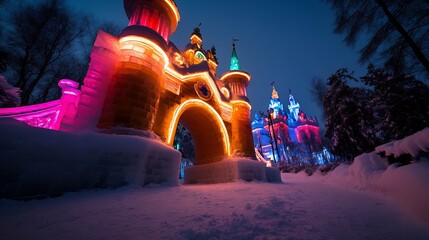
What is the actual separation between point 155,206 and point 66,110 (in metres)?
5.76

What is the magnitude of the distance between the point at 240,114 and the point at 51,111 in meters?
A: 10.1

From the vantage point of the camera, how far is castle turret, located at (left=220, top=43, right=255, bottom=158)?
473 inches

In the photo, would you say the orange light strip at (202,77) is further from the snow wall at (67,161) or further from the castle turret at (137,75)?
the snow wall at (67,161)

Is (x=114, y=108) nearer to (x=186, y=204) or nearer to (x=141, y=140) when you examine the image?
(x=141, y=140)

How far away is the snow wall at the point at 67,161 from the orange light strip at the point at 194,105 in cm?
287

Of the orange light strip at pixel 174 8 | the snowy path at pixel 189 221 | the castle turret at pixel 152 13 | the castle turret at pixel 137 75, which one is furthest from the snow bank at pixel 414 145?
the orange light strip at pixel 174 8

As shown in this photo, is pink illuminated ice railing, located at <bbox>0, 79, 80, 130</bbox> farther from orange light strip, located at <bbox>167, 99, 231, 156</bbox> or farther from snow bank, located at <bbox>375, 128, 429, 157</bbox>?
snow bank, located at <bbox>375, 128, 429, 157</bbox>

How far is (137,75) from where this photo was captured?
7.04 meters

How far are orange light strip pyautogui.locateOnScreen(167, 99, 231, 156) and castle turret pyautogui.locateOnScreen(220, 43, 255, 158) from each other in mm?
639

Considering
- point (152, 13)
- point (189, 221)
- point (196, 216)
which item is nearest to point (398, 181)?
point (196, 216)

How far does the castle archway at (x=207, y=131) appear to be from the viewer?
11.3 m

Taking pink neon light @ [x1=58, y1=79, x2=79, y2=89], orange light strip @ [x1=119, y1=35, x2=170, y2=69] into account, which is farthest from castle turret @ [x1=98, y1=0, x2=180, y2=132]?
pink neon light @ [x1=58, y1=79, x2=79, y2=89]

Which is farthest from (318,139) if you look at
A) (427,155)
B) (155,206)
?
(155,206)

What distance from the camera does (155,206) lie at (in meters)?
3.24
